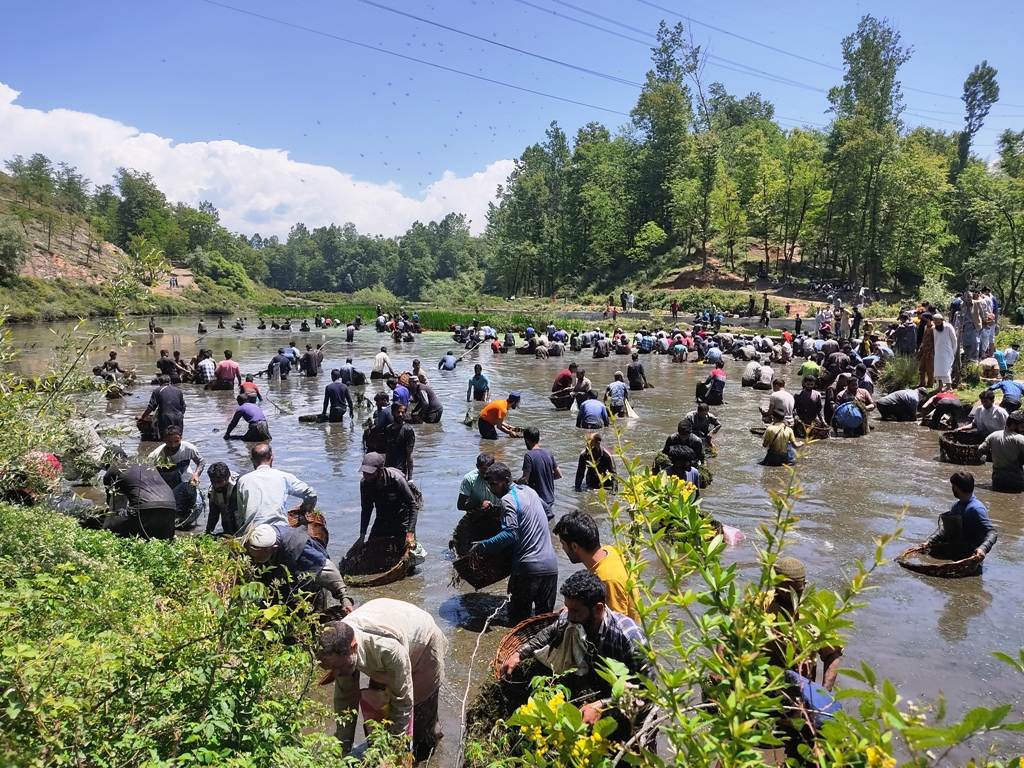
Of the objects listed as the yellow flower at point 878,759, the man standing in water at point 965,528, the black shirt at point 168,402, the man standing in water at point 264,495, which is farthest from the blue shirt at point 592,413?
the yellow flower at point 878,759

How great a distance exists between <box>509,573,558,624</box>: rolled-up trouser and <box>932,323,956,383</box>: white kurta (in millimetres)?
14294

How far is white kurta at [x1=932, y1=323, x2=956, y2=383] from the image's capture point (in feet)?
52.4

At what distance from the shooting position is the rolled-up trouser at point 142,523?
7.38 m

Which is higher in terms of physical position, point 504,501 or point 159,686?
point 504,501

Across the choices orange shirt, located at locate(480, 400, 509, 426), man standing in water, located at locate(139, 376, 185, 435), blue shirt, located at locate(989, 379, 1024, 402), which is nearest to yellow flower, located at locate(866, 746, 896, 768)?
orange shirt, located at locate(480, 400, 509, 426)

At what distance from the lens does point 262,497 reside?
6.59 metres

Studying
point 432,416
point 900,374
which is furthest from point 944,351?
point 432,416

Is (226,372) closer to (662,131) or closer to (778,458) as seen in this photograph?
(778,458)

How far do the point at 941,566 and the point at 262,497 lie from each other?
7300 millimetres

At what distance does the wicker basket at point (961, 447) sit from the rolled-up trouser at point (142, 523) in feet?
41.7

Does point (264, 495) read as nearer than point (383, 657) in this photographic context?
No

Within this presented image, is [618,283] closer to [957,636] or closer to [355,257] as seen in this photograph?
[957,636]

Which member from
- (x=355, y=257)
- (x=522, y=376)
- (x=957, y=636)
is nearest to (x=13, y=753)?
(x=957, y=636)

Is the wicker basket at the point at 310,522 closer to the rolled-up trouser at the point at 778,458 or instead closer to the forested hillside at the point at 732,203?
the rolled-up trouser at the point at 778,458
